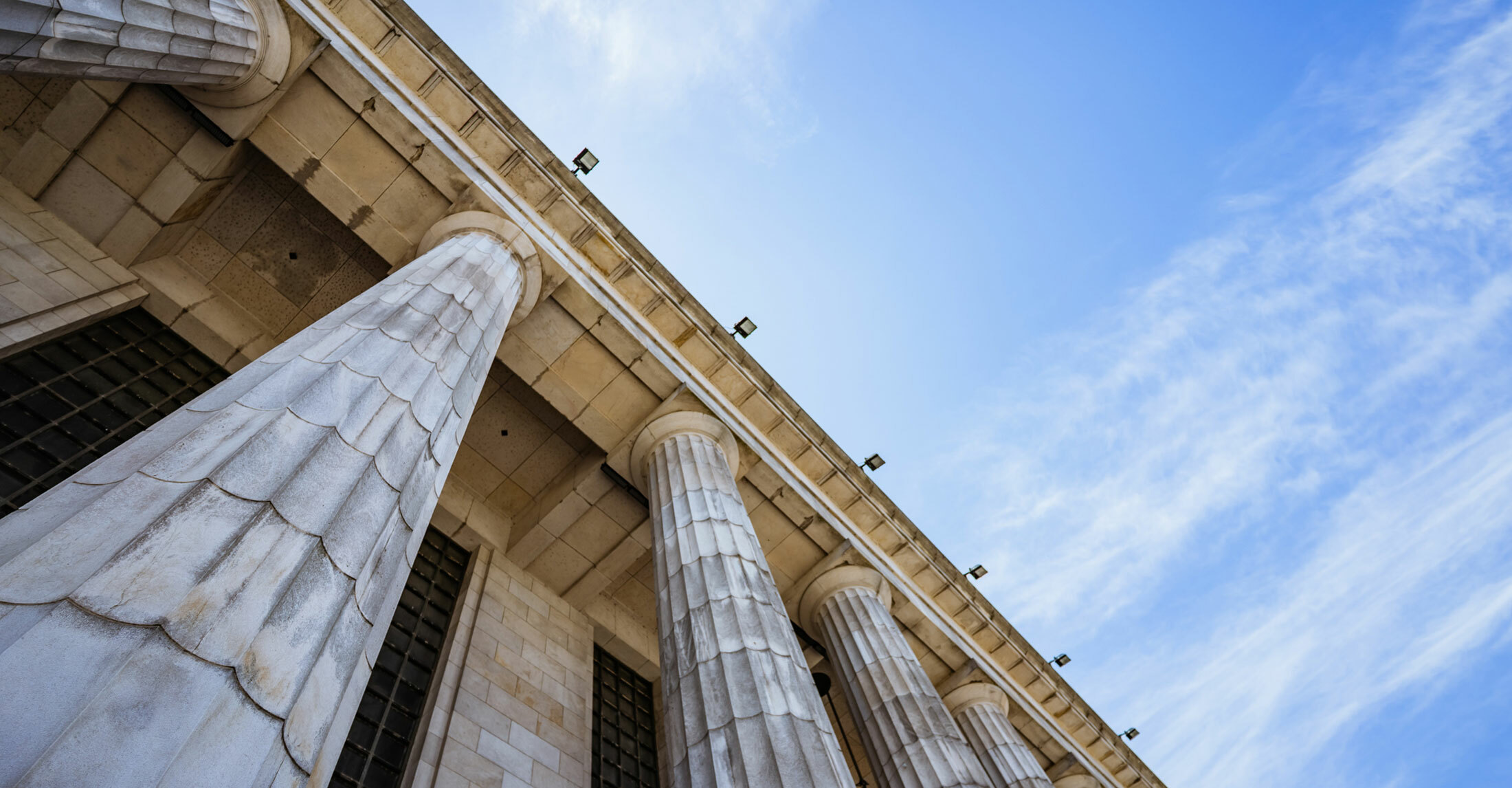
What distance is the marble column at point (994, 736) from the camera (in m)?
16.4

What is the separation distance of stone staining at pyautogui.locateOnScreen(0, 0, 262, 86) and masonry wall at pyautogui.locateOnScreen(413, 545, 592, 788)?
8825mm

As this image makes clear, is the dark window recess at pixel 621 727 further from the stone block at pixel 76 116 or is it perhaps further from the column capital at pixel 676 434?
the stone block at pixel 76 116

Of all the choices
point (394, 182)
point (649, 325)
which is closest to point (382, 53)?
point (394, 182)

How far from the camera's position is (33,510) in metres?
3.99

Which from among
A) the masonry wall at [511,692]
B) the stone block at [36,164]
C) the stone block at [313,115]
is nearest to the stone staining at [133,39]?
the stone block at [313,115]

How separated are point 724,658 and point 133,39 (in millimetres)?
9698

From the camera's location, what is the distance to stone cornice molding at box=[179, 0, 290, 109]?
39.5ft

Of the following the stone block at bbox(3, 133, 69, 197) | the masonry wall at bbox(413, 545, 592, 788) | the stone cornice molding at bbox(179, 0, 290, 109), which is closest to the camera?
the masonry wall at bbox(413, 545, 592, 788)

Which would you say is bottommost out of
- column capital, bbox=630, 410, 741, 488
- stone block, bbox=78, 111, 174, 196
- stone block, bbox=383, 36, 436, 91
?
column capital, bbox=630, 410, 741, 488

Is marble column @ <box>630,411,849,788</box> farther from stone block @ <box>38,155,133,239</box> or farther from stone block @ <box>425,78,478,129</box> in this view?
stone block @ <box>38,155,133,239</box>

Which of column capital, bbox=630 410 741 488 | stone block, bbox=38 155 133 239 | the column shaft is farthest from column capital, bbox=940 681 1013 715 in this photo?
stone block, bbox=38 155 133 239

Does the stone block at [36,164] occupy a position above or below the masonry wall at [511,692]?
above

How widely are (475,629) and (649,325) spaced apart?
643cm

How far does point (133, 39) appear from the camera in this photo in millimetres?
8867
